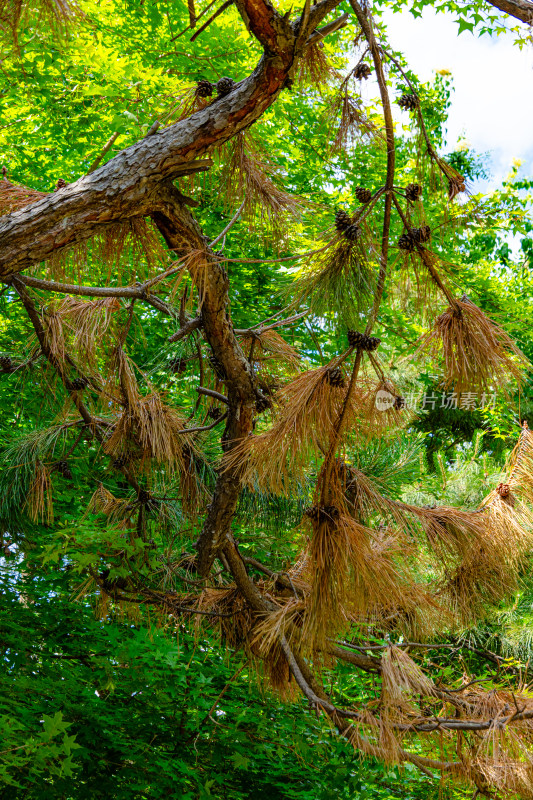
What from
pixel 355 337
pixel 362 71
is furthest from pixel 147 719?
pixel 362 71

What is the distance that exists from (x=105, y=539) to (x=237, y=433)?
1.55ft

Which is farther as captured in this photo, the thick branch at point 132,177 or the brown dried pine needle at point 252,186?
the brown dried pine needle at point 252,186

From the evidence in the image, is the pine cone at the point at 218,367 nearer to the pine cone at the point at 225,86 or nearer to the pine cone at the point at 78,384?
the pine cone at the point at 78,384

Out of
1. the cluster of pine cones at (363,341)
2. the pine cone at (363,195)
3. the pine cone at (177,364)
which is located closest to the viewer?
the cluster of pine cones at (363,341)

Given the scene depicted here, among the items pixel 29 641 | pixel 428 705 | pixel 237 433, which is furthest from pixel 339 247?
pixel 29 641

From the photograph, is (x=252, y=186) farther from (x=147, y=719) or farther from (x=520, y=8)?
(x=147, y=719)

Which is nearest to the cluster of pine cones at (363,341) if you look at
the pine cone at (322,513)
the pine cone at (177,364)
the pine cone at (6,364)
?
the pine cone at (322,513)

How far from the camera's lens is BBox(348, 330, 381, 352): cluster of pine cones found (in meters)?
1.21

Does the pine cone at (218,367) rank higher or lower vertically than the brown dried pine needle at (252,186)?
lower

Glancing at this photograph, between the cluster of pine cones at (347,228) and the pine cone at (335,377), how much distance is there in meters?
0.27

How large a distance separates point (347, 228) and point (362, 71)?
38 centimetres

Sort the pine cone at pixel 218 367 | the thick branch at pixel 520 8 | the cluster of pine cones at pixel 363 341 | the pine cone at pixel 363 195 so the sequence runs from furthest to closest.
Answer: the pine cone at pixel 218 367 < the pine cone at pixel 363 195 < the cluster of pine cones at pixel 363 341 < the thick branch at pixel 520 8

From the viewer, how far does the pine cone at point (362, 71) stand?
1.49 meters

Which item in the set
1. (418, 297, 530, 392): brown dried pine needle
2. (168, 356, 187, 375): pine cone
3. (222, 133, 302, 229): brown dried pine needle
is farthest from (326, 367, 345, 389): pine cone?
(168, 356, 187, 375): pine cone
